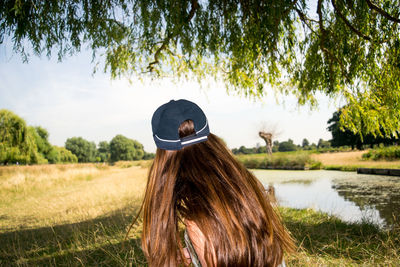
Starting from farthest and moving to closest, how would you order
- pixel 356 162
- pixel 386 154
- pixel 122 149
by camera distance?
pixel 122 149 → pixel 356 162 → pixel 386 154

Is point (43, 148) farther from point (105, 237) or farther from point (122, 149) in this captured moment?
point (105, 237)

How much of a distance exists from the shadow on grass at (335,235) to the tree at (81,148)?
81.7 meters

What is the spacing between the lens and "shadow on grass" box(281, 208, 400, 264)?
315 cm

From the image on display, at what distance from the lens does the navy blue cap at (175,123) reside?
1.03 metres

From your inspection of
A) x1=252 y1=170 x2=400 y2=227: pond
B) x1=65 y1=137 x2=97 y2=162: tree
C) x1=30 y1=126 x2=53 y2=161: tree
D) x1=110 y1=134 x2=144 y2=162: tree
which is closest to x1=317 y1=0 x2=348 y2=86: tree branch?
x1=252 y1=170 x2=400 y2=227: pond

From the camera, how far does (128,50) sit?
5840mm

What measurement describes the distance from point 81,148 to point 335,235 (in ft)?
276

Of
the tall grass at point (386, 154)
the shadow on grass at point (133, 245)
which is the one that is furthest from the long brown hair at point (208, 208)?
the tall grass at point (386, 154)

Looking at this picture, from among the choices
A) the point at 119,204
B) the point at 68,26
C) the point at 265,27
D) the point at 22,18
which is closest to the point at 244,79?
the point at 265,27

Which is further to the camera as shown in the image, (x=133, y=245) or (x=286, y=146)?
(x=286, y=146)

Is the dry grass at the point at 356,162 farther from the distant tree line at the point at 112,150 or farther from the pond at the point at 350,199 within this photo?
the distant tree line at the point at 112,150

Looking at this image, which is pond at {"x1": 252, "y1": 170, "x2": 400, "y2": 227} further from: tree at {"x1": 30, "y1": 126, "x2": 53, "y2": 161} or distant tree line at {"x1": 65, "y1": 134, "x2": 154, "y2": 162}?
distant tree line at {"x1": 65, "y1": 134, "x2": 154, "y2": 162}

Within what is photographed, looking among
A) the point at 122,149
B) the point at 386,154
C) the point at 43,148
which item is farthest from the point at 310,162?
the point at 122,149

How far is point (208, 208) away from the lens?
0.97 metres
